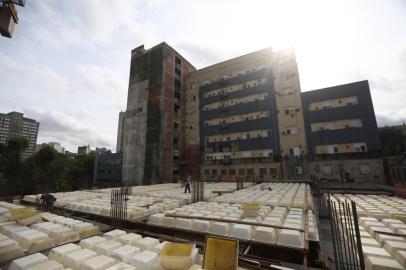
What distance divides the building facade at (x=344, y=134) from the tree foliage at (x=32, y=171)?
45620 mm

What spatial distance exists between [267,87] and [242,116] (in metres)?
7.52

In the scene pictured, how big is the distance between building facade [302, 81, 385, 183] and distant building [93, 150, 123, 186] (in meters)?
44.9

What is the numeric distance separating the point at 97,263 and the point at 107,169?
182 ft

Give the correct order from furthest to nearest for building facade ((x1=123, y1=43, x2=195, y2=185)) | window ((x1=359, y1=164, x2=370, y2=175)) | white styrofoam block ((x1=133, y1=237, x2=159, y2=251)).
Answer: building facade ((x1=123, y1=43, x2=195, y2=185)) → window ((x1=359, y1=164, x2=370, y2=175)) → white styrofoam block ((x1=133, y1=237, x2=159, y2=251))

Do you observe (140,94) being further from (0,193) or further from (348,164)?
(348,164)

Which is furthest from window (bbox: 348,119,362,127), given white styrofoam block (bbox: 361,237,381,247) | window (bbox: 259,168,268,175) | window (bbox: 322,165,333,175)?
white styrofoam block (bbox: 361,237,381,247)

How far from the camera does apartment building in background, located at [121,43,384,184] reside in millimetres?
30359

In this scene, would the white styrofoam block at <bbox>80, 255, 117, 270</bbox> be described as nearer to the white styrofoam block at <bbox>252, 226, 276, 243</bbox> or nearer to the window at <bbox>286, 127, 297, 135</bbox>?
the white styrofoam block at <bbox>252, 226, 276, 243</bbox>

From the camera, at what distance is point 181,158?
1802 inches

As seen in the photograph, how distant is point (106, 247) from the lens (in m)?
4.46

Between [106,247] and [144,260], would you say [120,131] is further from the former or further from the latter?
[144,260]

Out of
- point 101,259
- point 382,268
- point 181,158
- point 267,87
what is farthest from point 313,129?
point 101,259

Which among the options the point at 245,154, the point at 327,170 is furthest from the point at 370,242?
the point at 245,154

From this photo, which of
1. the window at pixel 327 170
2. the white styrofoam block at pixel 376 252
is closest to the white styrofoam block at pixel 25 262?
the white styrofoam block at pixel 376 252
